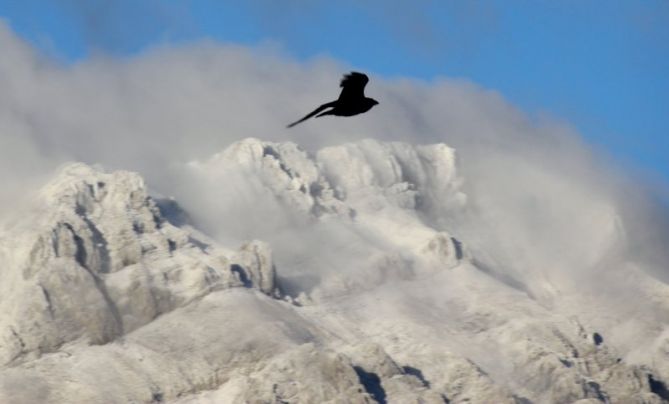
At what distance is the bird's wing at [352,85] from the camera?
10825cm

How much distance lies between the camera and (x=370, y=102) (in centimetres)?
11094

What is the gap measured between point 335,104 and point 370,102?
2700mm

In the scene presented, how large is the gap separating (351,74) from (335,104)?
5.67 feet

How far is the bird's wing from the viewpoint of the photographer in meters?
108

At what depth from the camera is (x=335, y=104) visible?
108750 mm

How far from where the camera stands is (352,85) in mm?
108812

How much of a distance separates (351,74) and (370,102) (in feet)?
11.2

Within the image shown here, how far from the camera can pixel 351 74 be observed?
354ft
